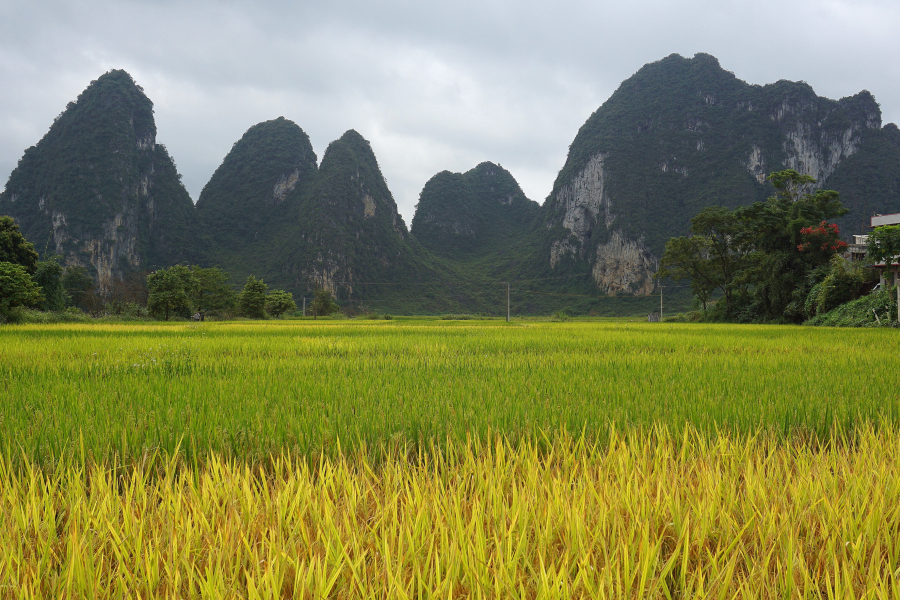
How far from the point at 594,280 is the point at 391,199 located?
146ft

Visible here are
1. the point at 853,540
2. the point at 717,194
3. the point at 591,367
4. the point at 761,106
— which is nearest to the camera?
the point at 853,540

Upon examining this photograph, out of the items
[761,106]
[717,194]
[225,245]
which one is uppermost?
[761,106]

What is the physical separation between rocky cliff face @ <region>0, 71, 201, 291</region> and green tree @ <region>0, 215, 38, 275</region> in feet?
182

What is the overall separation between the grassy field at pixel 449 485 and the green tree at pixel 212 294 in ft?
123

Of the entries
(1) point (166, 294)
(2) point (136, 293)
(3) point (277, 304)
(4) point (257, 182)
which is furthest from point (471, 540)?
(4) point (257, 182)

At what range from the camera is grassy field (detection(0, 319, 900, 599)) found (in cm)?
75

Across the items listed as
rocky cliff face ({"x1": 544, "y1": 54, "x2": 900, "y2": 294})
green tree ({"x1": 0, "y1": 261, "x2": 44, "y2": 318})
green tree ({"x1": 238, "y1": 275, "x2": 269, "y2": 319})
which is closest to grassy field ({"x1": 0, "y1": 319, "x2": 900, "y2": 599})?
green tree ({"x1": 0, "y1": 261, "x2": 44, "y2": 318})

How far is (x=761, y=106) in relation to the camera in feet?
241

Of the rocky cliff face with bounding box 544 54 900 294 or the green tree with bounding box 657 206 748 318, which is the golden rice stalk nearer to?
the green tree with bounding box 657 206 748 318

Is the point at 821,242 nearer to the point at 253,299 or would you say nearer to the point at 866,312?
the point at 866,312

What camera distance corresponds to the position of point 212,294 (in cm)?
3719

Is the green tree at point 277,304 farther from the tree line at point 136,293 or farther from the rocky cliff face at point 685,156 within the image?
the rocky cliff face at point 685,156

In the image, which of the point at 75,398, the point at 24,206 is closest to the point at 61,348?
the point at 75,398

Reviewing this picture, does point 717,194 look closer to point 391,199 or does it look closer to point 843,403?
point 391,199
